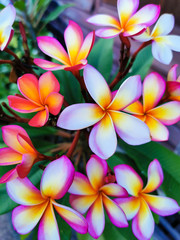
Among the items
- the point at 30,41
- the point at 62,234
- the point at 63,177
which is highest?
the point at 63,177

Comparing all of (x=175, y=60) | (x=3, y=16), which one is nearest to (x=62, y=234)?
(x=3, y=16)

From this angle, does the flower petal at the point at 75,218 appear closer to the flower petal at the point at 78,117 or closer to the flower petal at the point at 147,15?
the flower petal at the point at 78,117

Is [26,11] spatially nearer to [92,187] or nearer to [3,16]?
[3,16]

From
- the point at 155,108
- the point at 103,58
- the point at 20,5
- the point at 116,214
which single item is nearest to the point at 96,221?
the point at 116,214

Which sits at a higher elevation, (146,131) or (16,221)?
(146,131)

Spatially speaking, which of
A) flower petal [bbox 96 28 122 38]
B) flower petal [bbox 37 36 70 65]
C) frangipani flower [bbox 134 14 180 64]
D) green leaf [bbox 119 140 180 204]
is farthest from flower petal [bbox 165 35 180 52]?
green leaf [bbox 119 140 180 204]

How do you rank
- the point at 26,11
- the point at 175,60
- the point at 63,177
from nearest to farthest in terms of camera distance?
the point at 63,177 → the point at 175,60 → the point at 26,11

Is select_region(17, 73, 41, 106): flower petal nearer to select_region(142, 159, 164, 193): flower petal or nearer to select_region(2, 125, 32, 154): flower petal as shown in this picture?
select_region(2, 125, 32, 154): flower petal

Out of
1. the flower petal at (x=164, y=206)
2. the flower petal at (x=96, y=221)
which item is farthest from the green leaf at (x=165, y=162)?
the flower petal at (x=96, y=221)
